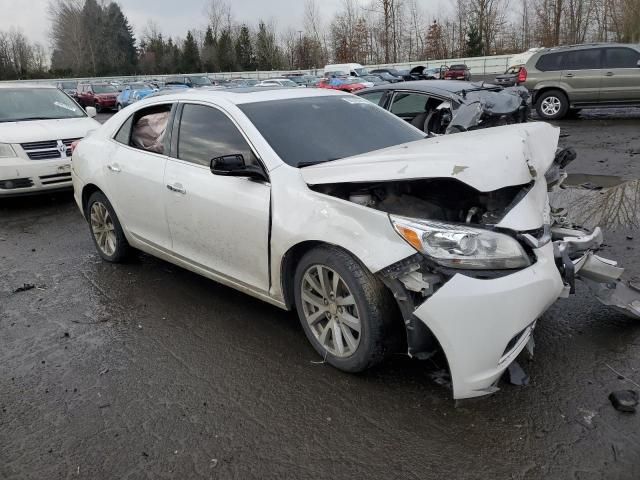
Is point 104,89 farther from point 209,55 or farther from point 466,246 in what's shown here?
point 209,55

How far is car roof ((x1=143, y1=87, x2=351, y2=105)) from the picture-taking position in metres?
4.15

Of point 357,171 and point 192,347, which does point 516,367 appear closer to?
point 357,171

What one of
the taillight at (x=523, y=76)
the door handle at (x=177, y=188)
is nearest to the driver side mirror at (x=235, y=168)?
the door handle at (x=177, y=188)

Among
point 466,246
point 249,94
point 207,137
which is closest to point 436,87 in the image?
point 249,94

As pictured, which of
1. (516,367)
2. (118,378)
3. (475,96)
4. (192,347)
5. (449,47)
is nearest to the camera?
(516,367)

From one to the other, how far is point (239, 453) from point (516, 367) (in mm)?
1619

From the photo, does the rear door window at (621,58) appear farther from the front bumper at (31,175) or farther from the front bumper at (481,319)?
the front bumper at (481,319)

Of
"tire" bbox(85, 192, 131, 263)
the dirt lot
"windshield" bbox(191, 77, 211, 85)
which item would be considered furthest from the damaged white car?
"windshield" bbox(191, 77, 211, 85)

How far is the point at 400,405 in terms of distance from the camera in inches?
115

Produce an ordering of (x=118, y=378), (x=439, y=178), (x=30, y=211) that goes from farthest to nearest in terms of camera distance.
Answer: (x=30, y=211) < (x=118, y=378) < (x=439, y=178)

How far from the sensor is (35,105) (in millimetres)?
8953

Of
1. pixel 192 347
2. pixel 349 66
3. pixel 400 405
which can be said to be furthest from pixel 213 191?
pixel 349 66

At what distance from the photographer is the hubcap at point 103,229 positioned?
5.23m

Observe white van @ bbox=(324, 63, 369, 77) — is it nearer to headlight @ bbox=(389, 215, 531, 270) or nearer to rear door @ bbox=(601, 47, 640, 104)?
rear door @ bbox=(601, 47, 640, 104)
